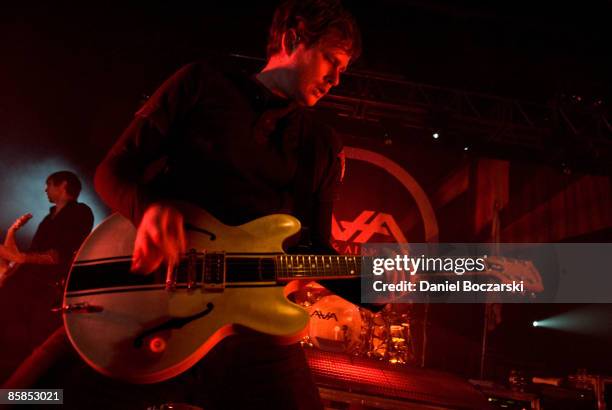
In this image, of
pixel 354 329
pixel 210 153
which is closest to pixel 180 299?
pixel 210 153

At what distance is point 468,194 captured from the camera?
8070 millimetres

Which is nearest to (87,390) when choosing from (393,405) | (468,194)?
(393,405)

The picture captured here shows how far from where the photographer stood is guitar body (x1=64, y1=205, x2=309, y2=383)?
5.44ft

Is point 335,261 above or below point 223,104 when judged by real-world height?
below

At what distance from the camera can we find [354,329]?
6.97m

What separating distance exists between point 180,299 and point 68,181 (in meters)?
5.53

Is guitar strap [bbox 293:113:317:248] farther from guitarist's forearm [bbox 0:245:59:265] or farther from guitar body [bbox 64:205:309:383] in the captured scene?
guitarist's forearm [bbox 0:245:59:265]

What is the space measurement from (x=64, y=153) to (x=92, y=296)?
583 centimetres

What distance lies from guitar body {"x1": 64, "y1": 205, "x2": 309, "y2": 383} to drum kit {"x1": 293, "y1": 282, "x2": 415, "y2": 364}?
4.99 meters

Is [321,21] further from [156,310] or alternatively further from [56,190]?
[56,190]

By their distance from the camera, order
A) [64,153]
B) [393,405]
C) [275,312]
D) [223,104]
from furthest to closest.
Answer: [64,153] < [393,405] < [223,104] < [275,312]

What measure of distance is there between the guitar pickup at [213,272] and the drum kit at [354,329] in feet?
16.4

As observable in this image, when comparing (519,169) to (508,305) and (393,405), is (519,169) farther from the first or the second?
(393,405)

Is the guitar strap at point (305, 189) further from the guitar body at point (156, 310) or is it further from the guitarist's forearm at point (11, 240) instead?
the guitarist's forearm at point (11, 240)
